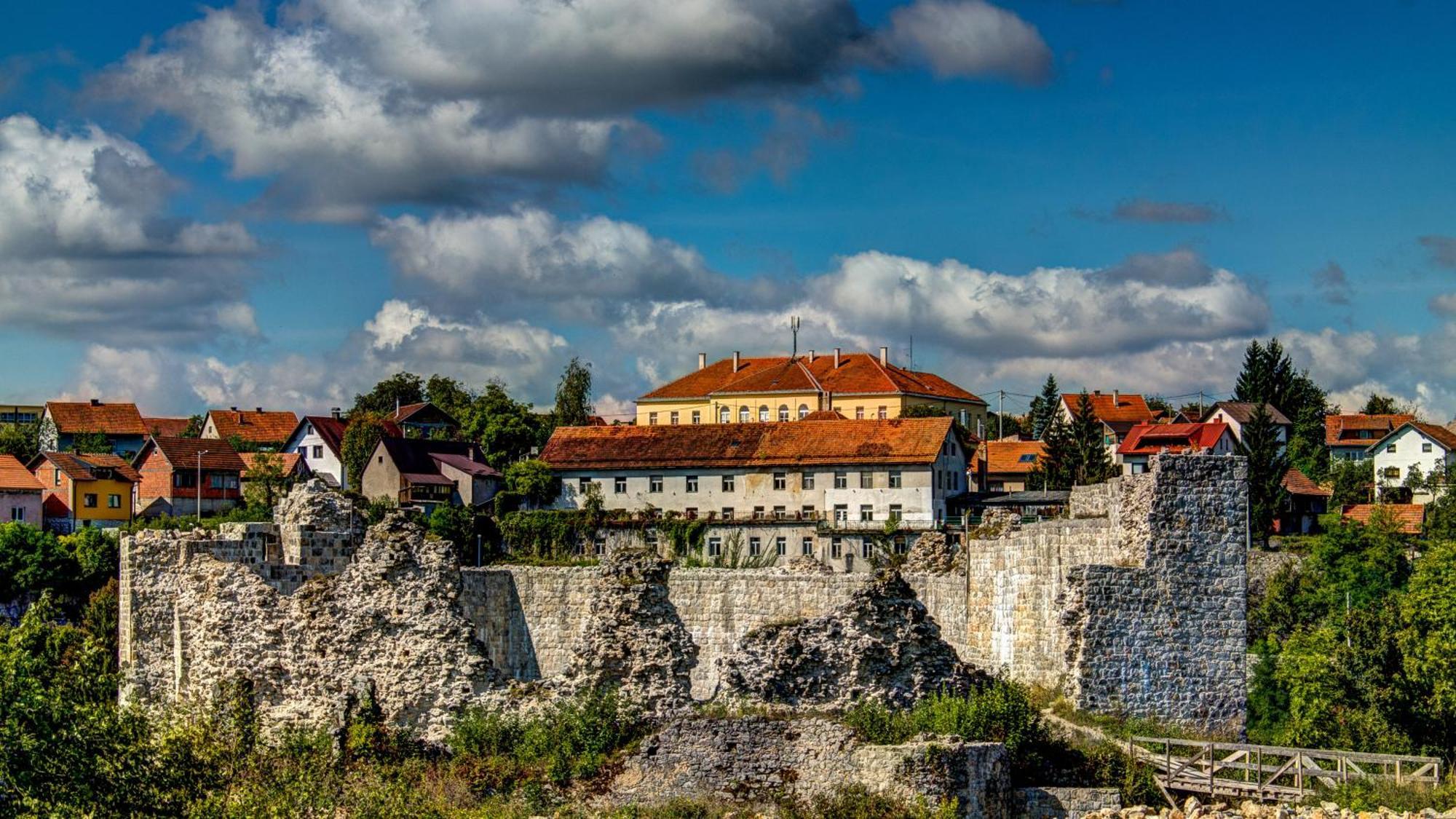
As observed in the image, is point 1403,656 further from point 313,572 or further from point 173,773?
point 173,773

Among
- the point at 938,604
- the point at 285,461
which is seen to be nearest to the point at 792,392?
the point at 285,461

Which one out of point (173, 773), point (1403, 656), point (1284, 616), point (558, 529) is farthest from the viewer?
point (558, 529)

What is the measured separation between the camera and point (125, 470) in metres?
83.7

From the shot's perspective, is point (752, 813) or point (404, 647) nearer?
point (752, 813)

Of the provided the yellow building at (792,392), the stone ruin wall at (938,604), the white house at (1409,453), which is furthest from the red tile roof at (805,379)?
the stone ruin wall at (938,604)

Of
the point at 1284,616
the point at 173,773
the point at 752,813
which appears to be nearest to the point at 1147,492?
the point at 752,813

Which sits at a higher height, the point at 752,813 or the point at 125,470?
the point at 125,470

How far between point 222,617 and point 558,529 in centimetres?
3416

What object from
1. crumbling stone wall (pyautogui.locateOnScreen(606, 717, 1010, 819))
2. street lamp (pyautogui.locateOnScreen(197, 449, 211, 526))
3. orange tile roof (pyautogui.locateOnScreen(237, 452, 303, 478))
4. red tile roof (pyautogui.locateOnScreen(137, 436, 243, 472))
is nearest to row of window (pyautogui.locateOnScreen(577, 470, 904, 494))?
orange tile roof (pyautogui.locateOnScreen(237, 452, 303, 478))

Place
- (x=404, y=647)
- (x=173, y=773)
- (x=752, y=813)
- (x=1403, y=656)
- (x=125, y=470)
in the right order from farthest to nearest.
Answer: (x=125, y=470), (x=1403, y=656), (x=404, y=647), (x=752, y=813), (x=173, y=773)

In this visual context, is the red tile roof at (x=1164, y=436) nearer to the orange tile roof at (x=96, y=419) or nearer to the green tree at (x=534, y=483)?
the green tree at (x=534, y=483)

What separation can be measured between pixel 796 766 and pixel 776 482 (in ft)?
133

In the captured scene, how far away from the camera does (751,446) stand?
6700 centimetres

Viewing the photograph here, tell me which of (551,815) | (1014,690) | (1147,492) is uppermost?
(1147,492)
